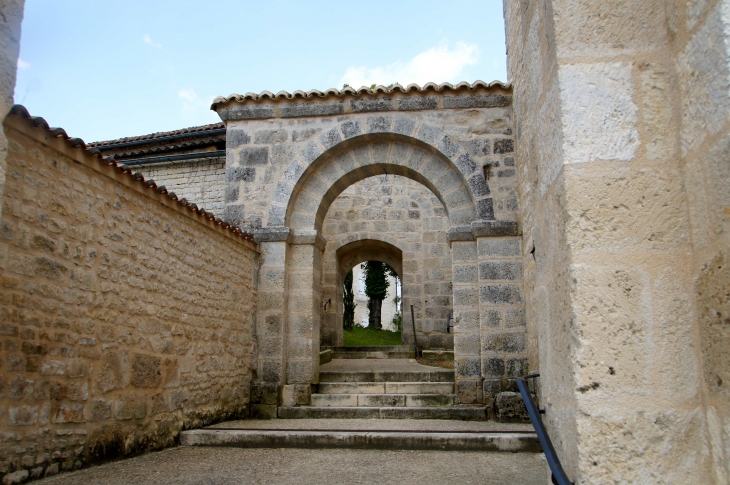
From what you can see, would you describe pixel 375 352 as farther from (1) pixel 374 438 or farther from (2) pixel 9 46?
(2) pixel 9 46

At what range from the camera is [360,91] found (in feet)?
23.5

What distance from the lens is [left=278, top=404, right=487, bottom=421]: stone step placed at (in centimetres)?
630

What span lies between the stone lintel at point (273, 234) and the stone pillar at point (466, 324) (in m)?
2.12

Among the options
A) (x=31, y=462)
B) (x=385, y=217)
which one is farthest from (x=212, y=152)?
(x=31, y=462)

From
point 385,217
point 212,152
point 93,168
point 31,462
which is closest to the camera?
point 31,462

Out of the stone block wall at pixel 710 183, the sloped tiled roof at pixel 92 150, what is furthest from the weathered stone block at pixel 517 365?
the stone block wall at pixel 710 183

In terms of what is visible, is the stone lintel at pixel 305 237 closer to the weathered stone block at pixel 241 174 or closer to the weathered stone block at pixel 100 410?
the weathered stone block at pixel 241 174

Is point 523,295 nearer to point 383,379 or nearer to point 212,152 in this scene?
point 383,379

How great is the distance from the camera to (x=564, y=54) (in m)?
1.39

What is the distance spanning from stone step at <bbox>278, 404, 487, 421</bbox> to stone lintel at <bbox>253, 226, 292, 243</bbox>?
2.08 metres

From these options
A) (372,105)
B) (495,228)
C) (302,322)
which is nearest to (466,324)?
(495,228)

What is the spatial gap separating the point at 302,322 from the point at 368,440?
217 centimetres

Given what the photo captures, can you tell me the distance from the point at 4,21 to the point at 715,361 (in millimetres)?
3162

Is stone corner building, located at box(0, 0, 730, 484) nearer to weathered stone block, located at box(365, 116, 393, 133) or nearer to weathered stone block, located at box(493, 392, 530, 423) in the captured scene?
weathered stone block, located at box(365, 116, 393, 133)
